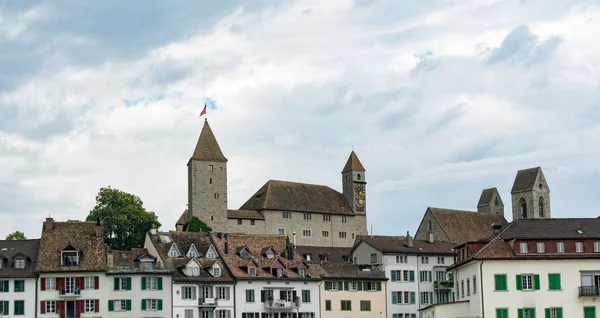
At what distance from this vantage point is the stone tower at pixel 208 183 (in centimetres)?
16662

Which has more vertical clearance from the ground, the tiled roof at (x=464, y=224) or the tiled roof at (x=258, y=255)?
the tiled roof at (x=464, y=224)

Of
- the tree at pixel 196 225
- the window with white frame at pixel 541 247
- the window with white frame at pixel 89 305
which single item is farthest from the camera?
the tree at pixel 196 225

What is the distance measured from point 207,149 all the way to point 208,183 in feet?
20.9

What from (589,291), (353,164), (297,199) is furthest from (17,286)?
(353,164)

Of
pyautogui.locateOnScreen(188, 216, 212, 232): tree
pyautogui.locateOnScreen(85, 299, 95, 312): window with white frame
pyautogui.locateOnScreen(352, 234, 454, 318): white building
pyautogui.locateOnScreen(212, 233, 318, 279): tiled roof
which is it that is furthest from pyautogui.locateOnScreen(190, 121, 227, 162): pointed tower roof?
pyautogui.locateOnScreen(85, 299, 95, 312): window with white frame

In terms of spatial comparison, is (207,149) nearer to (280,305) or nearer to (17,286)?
(280,305)

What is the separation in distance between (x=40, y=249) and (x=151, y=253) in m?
11.2

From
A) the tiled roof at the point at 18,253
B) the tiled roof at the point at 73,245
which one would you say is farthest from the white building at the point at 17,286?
the tiled roof at the point at 73,245

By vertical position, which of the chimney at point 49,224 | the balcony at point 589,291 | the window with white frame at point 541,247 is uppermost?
the chimney at point 49,224

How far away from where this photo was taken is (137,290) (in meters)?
106

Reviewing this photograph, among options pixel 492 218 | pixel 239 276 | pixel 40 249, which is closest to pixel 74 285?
pixel 40 249

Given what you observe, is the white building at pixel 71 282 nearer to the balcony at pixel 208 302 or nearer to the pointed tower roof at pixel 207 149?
the balcony at pixel 208 302

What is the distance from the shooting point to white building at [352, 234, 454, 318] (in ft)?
401

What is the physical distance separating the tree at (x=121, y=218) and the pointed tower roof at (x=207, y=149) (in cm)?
2246
